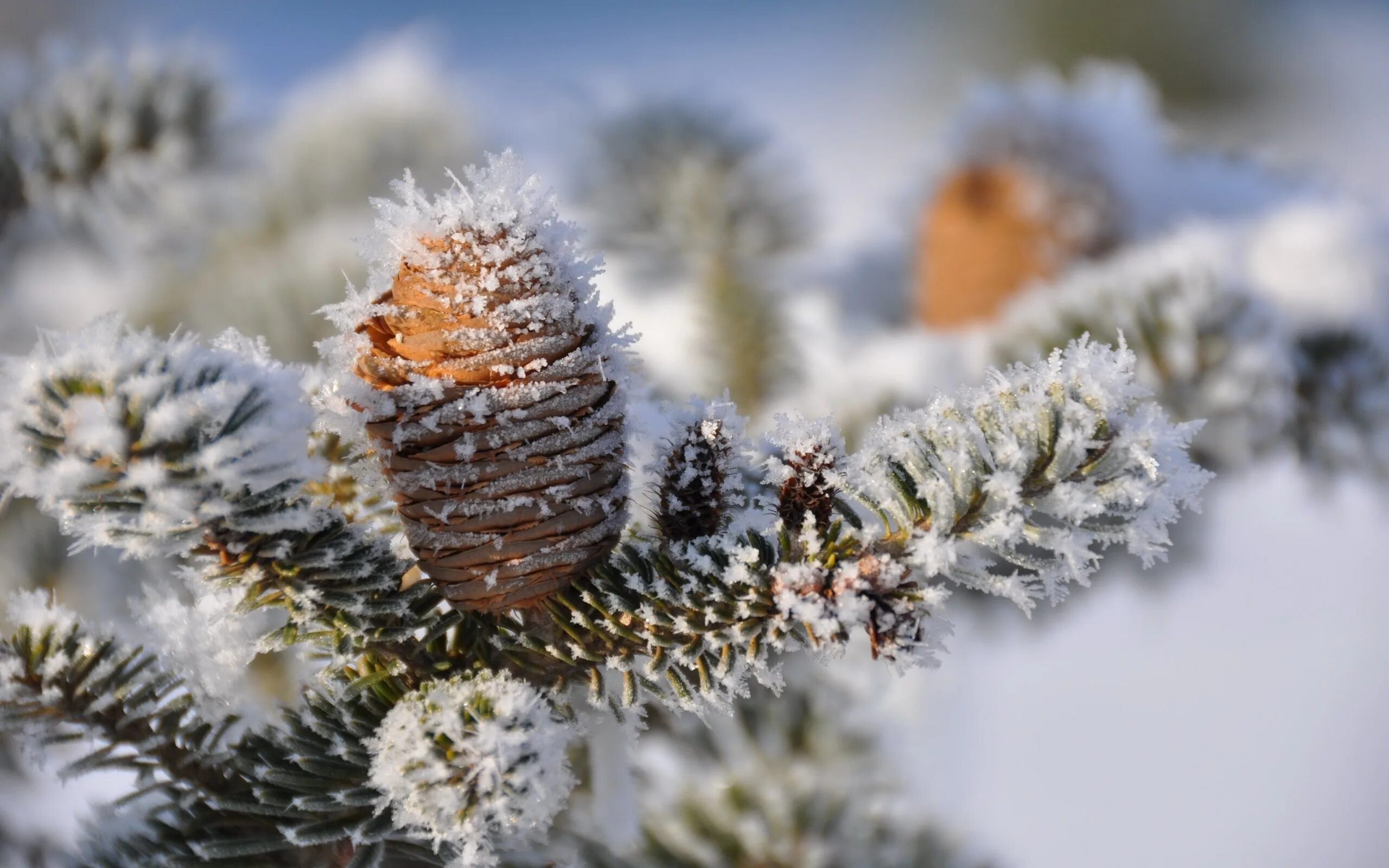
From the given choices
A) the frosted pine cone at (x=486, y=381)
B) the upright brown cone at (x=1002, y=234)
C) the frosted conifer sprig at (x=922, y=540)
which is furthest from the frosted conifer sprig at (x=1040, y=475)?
the upright brown cone at (x=1002, y=234)

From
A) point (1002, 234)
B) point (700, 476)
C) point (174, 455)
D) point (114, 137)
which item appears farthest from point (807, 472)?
point (1002, 234)

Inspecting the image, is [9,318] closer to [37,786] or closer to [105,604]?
[105,604]

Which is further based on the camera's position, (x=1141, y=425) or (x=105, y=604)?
(x=105, y=604)

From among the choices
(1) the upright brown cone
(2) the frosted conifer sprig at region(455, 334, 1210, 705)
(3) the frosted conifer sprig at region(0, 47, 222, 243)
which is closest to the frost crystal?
(2) the frosted conifer sprig at region(455, 334, 1210, 705)

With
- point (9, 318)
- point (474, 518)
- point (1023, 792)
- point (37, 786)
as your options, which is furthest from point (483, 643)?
point (1023, 792)

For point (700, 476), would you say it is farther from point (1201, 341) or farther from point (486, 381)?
point (1201, 341)
